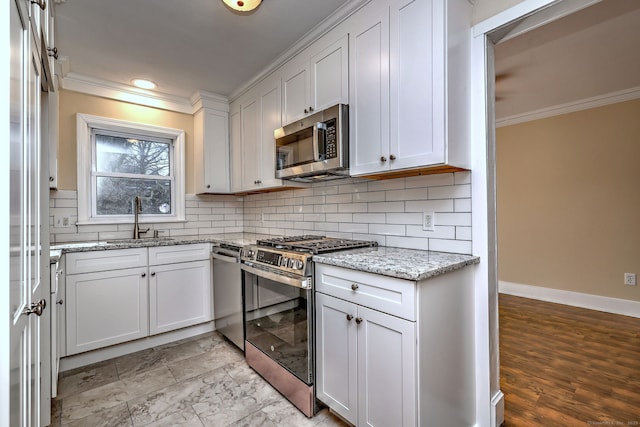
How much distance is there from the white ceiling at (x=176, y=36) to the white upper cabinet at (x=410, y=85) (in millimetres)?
417

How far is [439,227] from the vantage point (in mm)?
1860

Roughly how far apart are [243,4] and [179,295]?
244 cm

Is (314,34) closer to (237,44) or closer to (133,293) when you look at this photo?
(237,44)

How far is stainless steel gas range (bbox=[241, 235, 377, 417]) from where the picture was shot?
1804mm

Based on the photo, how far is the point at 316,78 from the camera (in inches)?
88.3

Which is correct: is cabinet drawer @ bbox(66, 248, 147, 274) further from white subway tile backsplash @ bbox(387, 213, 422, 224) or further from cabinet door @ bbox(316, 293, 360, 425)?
white subway tile backsplash @ bbox(387, 213, 422, 224)

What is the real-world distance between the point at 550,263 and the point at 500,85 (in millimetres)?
2352

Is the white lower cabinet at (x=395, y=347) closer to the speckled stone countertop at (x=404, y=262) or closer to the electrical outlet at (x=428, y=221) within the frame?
the speckled stone countertop at (x=404, y=262)

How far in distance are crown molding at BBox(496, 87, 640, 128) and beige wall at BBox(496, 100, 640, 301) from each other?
6cm

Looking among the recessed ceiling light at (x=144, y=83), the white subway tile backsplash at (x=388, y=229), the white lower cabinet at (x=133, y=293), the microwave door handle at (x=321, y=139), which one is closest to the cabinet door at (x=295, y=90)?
the microwave door handle at (x=321, y=139)

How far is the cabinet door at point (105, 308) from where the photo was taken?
2367 mm

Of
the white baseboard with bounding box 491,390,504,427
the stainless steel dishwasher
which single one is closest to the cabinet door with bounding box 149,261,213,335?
the stainless steel dishwasher

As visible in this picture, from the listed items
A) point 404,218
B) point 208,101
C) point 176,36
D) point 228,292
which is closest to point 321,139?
point 404,218

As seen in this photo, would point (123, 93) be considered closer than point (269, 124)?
No
